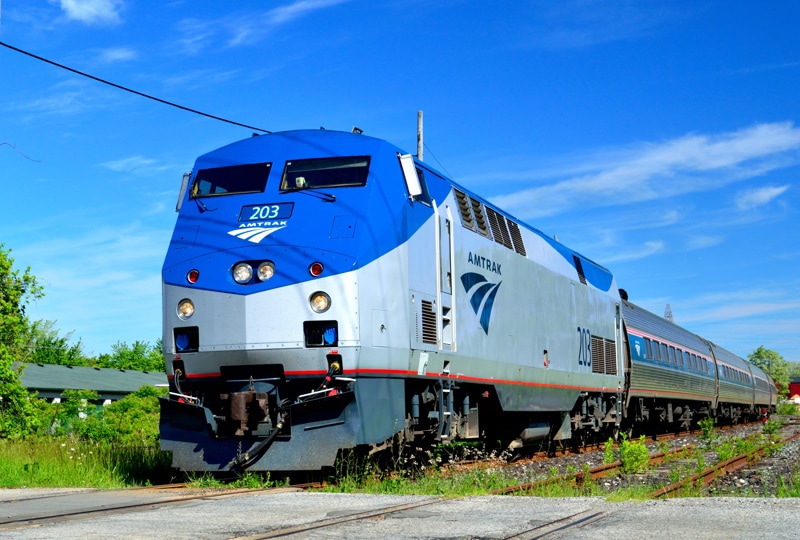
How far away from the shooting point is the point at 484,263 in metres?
13.6

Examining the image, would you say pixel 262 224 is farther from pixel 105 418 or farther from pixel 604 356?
pixel 105 418

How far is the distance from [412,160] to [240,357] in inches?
129

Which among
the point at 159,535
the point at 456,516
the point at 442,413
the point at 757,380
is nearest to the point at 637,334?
the point at 442,413

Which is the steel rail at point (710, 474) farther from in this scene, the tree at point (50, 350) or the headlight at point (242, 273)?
the tree at point (50, 350)

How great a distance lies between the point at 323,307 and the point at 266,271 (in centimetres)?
79

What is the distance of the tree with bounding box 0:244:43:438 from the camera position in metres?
26.5

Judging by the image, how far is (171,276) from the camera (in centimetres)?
1085

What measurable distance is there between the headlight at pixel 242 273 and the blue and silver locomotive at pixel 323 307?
1cm

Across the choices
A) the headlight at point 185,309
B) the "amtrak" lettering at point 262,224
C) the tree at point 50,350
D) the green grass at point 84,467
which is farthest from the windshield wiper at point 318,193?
the tree at point 50,350

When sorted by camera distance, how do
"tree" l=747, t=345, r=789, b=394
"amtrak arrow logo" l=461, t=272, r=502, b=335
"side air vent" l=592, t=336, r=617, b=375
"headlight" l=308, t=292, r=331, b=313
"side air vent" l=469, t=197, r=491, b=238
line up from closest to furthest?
"headlight" l=308, t=292, r=331, b=313 < "amtrak arrow logo" l=461, t=272, r=502, b=335 < "side air vent" l=469, t=197, r=491, b=238 < "side air vent" l=592, t=336, r=617, b=375 < "tree" l=747, t=345, r=789, b=394

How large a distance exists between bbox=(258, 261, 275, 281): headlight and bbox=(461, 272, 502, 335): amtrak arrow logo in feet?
10.8

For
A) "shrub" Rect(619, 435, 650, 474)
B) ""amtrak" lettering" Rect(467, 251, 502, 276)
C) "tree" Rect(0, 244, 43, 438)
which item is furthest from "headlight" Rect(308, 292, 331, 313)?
"tree" Rect(0, 244, 43, 438)

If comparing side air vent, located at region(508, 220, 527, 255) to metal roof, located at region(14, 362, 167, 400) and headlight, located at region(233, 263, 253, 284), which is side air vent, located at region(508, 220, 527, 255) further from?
metal roof, located at region(14, 362, 167, 400)

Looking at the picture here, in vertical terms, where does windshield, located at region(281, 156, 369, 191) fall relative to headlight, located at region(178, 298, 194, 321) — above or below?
above
